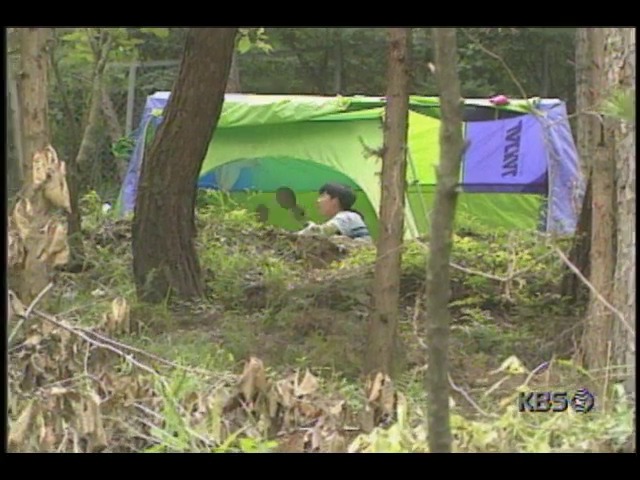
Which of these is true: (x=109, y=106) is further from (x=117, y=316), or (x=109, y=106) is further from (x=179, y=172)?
(x=117, y=316)

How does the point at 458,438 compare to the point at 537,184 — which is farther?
the point at 537,184

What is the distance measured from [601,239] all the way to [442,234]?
7.58ft

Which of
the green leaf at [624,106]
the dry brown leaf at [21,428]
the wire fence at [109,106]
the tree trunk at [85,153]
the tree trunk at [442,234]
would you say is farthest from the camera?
the wire fence at [109,106]

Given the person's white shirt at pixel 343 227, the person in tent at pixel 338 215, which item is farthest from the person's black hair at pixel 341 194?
the person's white shirt at pixel 343 227

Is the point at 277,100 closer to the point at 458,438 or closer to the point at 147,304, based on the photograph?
the point at 147,304

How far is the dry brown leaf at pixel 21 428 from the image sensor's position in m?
2.31

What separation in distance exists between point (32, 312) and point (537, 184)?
5171 millimetres

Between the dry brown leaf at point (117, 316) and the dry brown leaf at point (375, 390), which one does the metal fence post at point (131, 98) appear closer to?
the dry brown leaf at point (117, 316)

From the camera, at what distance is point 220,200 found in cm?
671

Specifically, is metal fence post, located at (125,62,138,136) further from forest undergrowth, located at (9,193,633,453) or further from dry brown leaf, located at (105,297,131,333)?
dry brown leaf, located at (105,297,131,333)

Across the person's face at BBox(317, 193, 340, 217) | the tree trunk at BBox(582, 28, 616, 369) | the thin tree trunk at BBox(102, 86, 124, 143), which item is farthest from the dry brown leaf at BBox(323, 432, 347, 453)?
the thin tree trunk at BBox(102, 86, 124, 143)

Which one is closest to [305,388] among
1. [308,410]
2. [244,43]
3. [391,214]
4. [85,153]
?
[308,410]

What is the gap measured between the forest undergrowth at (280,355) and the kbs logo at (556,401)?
0.03 meters
